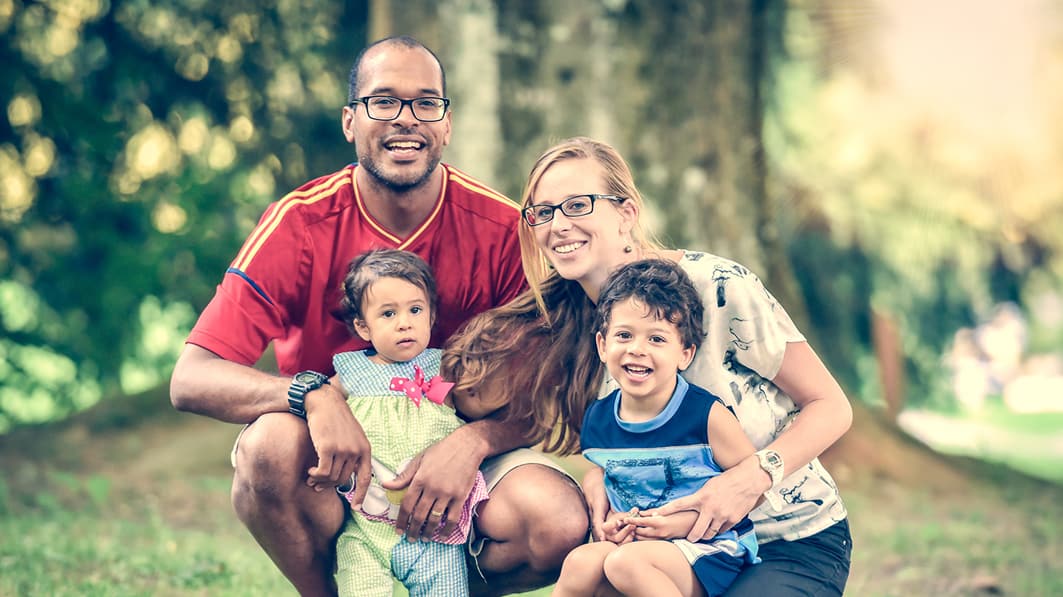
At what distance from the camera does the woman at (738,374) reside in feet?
9.97

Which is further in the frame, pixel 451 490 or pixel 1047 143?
pixel 1047 143

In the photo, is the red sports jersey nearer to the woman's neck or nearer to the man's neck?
the man's neck

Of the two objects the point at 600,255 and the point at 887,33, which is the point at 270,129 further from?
the point at 600,255

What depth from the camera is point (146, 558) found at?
4941 mm

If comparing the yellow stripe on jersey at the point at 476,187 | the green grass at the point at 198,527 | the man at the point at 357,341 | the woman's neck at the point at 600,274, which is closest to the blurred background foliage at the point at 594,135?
the green grass at the point at 198,527

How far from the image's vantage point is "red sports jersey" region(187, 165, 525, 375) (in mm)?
3535

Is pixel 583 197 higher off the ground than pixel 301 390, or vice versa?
pixel 583 197

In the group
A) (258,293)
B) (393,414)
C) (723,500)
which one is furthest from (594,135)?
(723,500)

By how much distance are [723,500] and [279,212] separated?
4.77 ft

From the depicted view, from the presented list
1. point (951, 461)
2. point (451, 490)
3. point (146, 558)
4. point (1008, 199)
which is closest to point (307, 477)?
point (451, 490)

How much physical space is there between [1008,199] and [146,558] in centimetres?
613

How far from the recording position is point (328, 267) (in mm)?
3684

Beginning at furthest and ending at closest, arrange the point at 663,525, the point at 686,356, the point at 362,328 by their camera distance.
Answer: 1. the point at 362,328
2. the point at 686,356
3. the point at 663,525

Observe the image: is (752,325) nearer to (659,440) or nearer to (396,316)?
(659,440)
